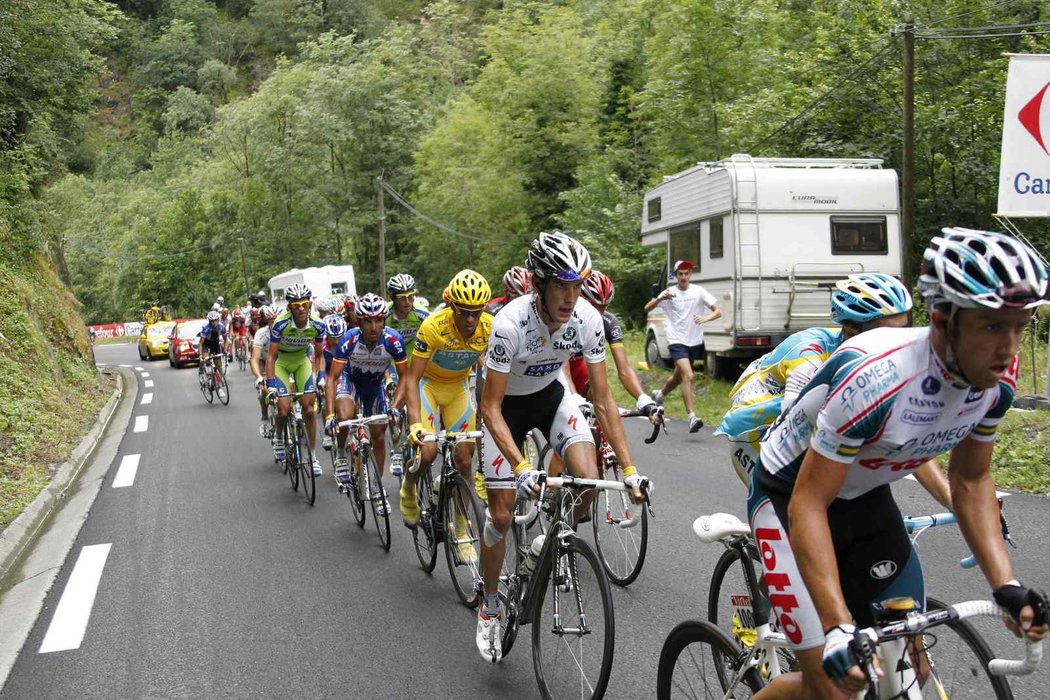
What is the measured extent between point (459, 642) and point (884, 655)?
307 centimetres

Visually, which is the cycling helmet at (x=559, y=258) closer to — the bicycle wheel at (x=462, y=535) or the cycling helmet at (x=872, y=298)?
the cycling helmet at (x=872, y=298)

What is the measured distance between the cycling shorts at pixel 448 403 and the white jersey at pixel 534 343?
1.89 meters

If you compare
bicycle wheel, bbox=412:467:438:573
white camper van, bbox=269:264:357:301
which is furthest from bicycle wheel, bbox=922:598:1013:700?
white camper van, bbox=269:264:357:301

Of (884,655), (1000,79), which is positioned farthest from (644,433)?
(1000,79)

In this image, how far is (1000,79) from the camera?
2098cm

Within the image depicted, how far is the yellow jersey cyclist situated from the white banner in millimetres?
7812

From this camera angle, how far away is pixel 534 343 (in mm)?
4891

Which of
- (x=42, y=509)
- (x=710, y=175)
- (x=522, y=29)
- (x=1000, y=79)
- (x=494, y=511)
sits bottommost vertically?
(x=42, y=509)

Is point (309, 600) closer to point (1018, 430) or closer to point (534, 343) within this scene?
point (534, 343)

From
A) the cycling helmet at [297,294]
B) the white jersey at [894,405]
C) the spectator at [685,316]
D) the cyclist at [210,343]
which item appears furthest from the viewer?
the cyclist at [210,343]

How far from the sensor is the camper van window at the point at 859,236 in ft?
51.3

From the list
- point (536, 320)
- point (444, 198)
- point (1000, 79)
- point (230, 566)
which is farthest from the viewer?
point (444, 198)

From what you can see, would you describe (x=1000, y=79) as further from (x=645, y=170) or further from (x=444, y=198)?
(x=444, y=198)

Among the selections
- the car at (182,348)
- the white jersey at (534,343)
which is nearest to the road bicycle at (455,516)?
the white jersey at (534,343)
